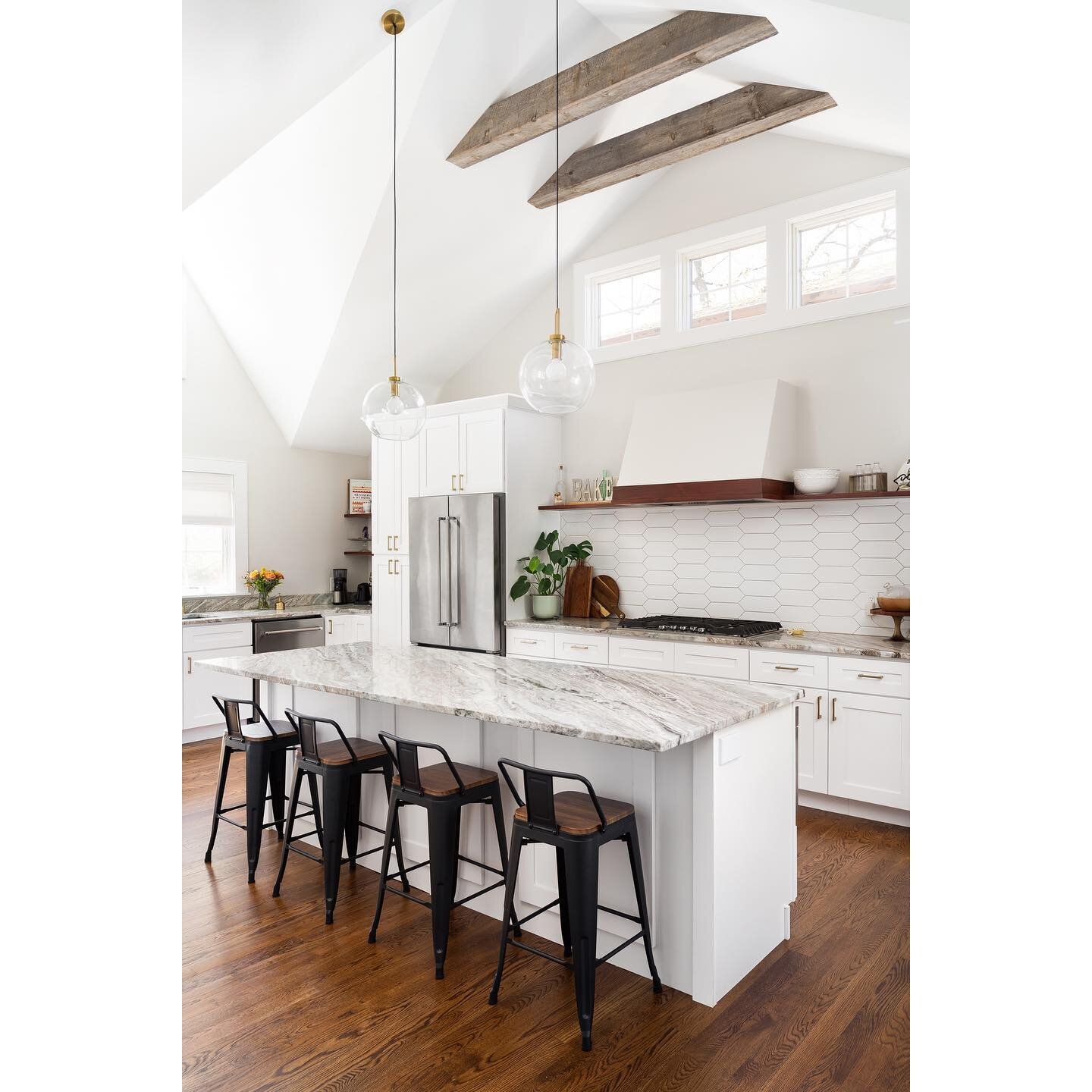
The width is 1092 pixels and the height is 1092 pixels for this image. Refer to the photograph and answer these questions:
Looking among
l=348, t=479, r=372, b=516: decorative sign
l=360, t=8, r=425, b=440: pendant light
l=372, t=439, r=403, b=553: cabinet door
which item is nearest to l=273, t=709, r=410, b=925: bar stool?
l=360, t=8, r=425, b=440: pendant light

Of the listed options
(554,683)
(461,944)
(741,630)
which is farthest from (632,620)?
(461,944)

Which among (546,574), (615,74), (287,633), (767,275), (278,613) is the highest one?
(615,74)

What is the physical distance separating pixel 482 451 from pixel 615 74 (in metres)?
2.31

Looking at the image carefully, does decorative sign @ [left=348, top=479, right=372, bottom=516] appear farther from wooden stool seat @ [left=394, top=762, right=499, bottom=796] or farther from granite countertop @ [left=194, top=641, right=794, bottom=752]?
wooden stool seat @ [left=394, top=762, right=499, bottom=796]

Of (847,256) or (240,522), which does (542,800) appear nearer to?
(847,256)

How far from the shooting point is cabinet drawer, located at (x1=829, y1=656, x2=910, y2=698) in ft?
11.4

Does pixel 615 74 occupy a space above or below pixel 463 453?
above

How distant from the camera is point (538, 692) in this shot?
2.55 meters

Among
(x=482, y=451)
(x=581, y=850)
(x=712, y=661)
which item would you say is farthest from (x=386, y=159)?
(x=581, y=850)

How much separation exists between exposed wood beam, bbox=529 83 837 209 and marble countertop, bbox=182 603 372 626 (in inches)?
129

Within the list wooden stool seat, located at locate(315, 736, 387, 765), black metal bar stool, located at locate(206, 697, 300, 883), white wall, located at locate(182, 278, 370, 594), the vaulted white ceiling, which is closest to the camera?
wooden stool seat, located at locate(315, 736, 387, 765)

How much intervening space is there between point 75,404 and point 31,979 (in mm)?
219
